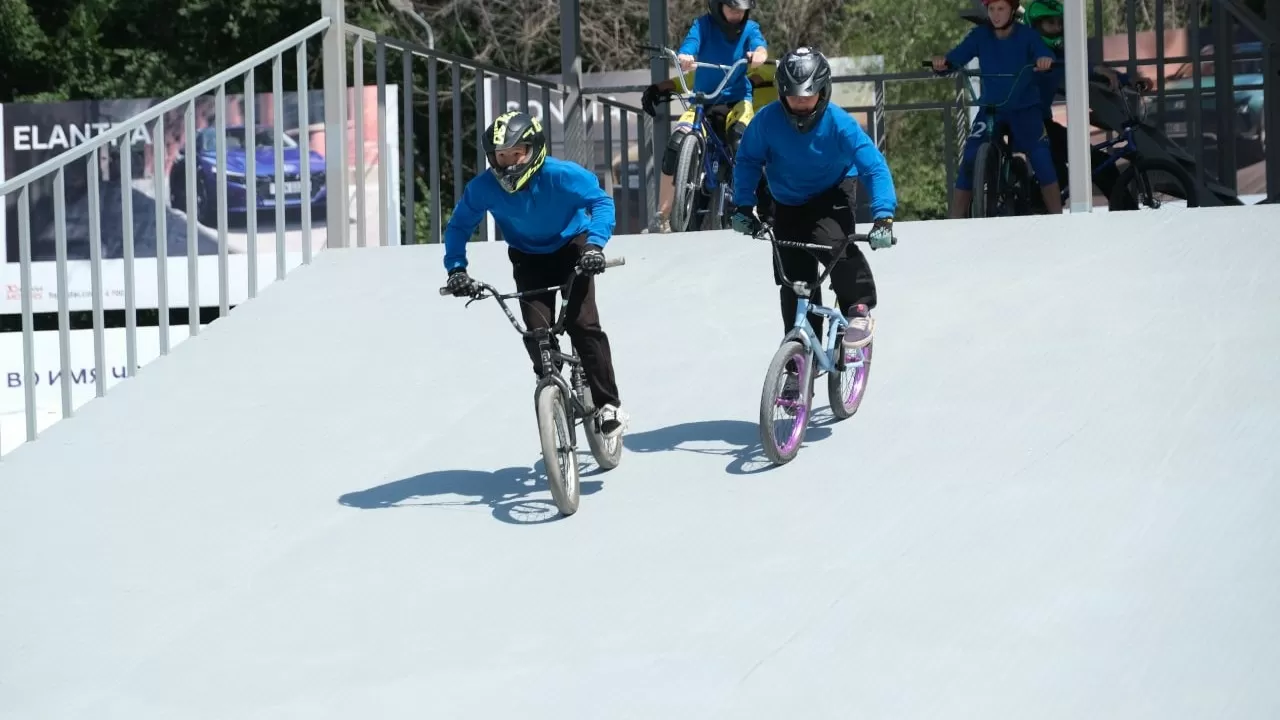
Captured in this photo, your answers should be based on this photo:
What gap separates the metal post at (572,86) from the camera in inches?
575

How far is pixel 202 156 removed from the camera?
2594 cm

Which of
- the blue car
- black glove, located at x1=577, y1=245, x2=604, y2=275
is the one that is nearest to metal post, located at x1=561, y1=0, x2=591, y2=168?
black glove, located at x1=577, y1=245, x2=604, y2=275

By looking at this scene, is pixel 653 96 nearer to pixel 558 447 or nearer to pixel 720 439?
pixel 720 439

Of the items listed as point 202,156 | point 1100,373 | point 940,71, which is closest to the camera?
point 1100,373

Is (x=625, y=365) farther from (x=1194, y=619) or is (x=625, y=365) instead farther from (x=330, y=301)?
(x=1194, y=619)

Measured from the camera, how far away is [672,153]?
40.3 feet

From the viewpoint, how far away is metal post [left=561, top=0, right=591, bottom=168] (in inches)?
575

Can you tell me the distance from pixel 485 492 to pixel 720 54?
15.4 ft

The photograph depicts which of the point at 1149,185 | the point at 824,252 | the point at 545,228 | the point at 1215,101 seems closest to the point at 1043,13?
the point at 1149,185

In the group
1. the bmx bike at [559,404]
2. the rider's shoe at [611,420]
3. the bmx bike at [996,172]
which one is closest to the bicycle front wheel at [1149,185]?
the bmx bike at [996,172]

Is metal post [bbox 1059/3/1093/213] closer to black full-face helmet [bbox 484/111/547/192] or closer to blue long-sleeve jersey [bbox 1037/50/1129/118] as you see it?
blue long-sleeve jersey [bbox 1037/50/1129/118]

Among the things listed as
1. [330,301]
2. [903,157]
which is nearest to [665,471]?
[330,301]

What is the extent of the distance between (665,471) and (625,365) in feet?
5.80

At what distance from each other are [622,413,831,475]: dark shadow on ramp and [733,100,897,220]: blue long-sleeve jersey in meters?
1.02
